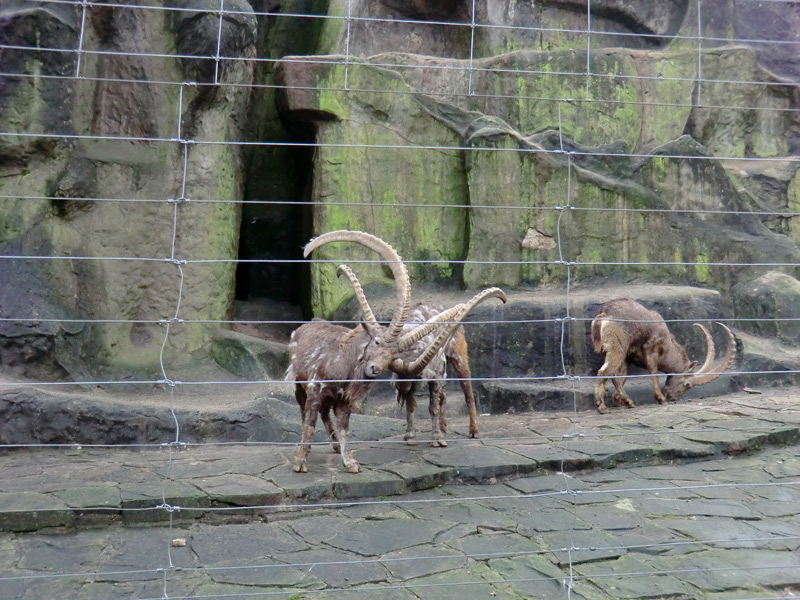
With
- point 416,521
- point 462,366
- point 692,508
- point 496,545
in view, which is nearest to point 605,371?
point 462,366

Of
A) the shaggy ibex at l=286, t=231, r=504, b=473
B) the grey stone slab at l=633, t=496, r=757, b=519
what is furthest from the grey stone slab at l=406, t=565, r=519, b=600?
the shaggy ibex at l=286, t=231, r=504, b=473

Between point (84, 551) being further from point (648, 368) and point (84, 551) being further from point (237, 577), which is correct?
point (648, 368)

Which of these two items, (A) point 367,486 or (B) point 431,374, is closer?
(A) point 367,486

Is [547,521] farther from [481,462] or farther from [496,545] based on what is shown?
[481,462]

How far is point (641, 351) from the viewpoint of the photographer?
9234 millimetres

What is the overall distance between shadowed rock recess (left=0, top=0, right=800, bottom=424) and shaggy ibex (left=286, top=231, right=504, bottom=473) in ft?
3.12

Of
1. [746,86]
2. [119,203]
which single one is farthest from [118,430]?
[746,86]

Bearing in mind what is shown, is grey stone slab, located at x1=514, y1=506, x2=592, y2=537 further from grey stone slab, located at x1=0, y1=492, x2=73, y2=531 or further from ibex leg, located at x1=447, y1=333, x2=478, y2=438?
grey stone slab, located at x1=0, y1=492, x2=73, y2=531

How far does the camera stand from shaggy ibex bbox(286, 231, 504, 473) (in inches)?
232

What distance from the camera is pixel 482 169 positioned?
9930 millimetres

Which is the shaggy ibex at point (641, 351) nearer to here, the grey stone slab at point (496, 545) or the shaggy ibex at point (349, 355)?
the shaggy ibex at point (349, 355)

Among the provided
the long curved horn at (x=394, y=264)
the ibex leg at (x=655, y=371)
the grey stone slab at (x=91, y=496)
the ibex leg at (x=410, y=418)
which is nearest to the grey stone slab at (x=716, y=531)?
the long curved horn at (x=394, y=264)

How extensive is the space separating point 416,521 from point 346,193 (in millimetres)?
5245

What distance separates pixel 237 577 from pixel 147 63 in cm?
634
